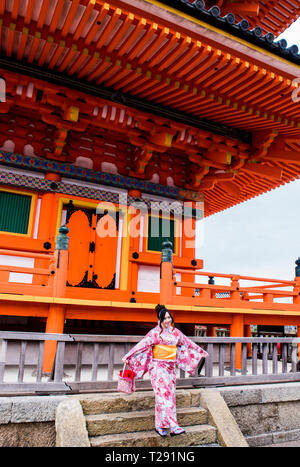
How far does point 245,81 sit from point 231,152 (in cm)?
208

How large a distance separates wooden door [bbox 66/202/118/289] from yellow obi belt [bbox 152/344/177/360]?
3473mm

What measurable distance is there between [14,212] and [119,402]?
4.54 m

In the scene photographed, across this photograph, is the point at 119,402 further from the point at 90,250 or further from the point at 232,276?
the point at 90,250

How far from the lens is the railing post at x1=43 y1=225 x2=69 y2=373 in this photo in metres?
5.98

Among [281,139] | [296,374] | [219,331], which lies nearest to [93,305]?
[296,374]

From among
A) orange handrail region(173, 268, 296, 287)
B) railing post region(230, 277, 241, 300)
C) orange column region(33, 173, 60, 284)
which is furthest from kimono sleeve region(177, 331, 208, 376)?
orange column region(33, 173, 60, 284)

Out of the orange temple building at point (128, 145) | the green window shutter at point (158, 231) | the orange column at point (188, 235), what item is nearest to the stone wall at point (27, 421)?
the orange temple building at point (128, 145)

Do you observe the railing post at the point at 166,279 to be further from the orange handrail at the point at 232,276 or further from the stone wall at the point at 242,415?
the stone wall at the point at 242,415

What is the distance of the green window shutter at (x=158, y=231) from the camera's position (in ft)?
29.2

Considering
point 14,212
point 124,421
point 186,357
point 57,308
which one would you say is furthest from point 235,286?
point 14,212

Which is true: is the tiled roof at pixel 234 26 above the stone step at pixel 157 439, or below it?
above

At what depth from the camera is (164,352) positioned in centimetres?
497

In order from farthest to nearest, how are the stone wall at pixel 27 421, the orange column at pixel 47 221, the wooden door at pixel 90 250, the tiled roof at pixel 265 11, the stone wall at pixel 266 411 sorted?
the tiled roof at pixel 265 11, the wooden door at pixel 90 250, the orange column at pixel 47 221, the stone wall at pixel 266 411, the stone wall at pixel 27 421

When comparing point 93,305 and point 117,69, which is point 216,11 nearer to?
point 117,69
